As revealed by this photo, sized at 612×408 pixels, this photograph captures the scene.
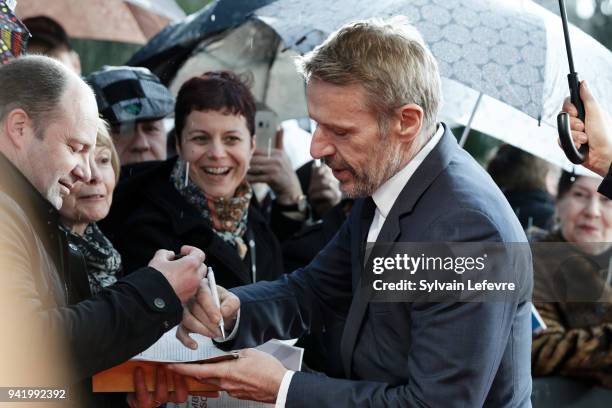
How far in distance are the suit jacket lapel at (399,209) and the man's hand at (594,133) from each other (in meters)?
0.39

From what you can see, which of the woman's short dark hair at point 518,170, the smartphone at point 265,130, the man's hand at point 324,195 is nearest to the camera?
the smartphone at point 265,130

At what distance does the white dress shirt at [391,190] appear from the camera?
2357 mm

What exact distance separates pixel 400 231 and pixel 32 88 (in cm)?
92

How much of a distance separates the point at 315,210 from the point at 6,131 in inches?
87.8

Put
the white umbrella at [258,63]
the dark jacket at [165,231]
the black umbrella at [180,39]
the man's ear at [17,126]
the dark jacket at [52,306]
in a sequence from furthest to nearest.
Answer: the white umbrella at [258,63] → the black umbrella at [180,39] → the dark jacket at [165,231] → the man's ear at [17,126] → the dark jacket at [52,306]

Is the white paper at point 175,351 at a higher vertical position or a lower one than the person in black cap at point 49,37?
lower

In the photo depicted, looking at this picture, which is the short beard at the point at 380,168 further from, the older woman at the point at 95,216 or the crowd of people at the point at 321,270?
the older woman at the point at 95,216

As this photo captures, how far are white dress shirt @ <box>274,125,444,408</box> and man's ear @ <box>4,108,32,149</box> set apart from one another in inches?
32.9

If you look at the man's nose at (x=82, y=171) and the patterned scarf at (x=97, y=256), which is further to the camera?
the patterned scarf at (x=97, y=256)

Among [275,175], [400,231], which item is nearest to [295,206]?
[275,175]

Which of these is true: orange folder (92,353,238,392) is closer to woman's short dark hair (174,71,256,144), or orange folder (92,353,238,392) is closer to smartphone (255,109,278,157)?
woman's short dark hair (174,71,256,144)

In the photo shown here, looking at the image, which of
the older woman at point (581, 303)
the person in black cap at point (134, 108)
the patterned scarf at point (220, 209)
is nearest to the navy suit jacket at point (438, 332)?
the patterned scarf at point (220, 209)

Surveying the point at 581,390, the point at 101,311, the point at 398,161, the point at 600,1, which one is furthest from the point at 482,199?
the point at 581,390

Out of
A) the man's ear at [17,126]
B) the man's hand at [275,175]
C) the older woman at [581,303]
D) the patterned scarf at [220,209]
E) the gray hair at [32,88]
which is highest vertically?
the gray hair at [32,88]
